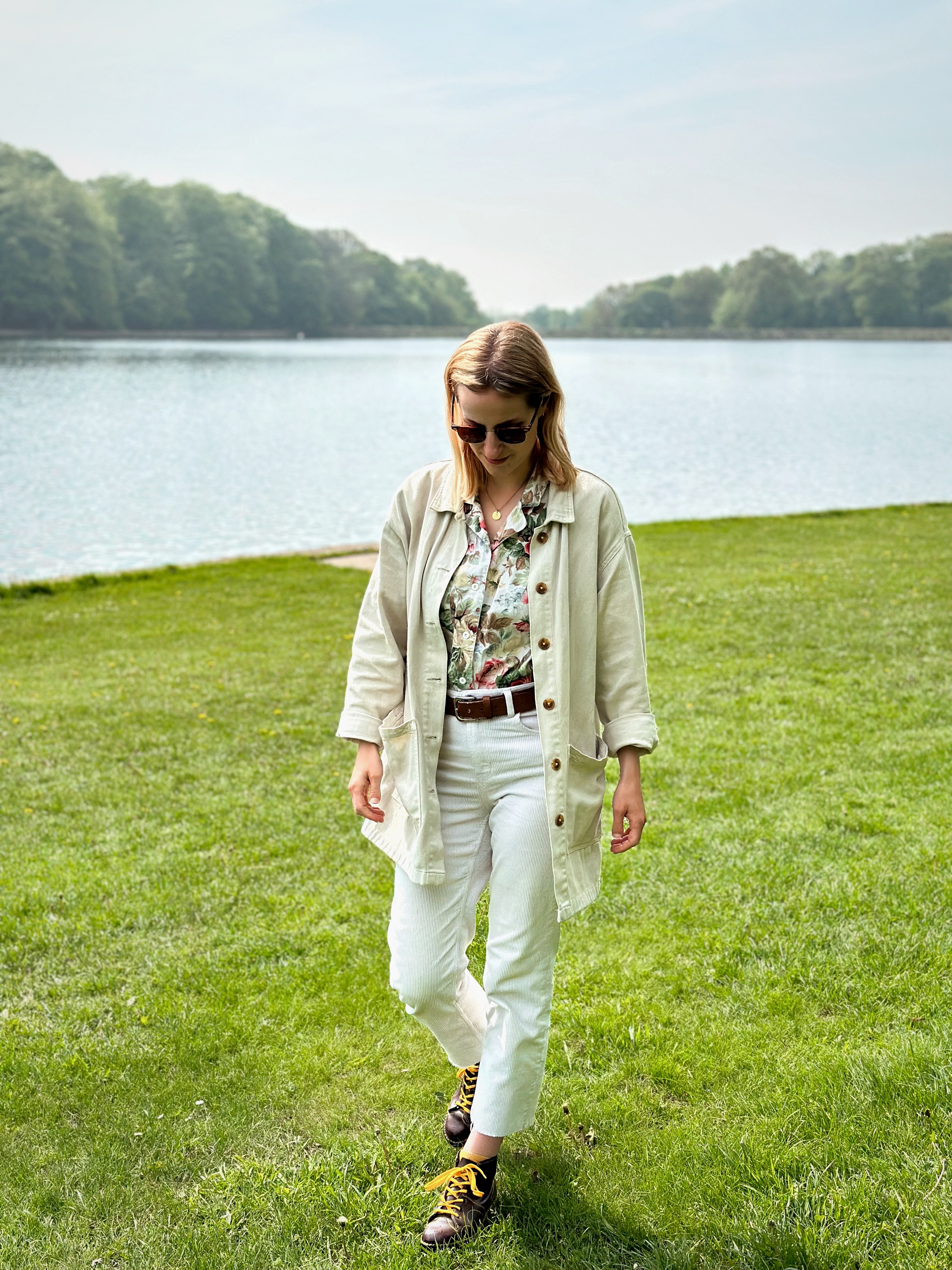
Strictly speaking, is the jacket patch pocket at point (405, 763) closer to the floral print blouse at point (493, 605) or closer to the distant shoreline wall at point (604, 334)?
the floral print blouse at point (493, 605)

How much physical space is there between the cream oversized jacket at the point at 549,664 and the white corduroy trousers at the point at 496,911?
46 millimetres

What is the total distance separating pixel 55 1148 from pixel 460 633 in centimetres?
193

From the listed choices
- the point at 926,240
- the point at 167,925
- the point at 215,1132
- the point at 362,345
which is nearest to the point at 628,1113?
the point at 215,1132

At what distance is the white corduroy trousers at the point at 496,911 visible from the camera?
2729mm

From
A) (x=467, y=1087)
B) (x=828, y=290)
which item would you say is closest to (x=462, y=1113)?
(x=467, y=1087)

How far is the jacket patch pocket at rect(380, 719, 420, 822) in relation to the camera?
278 centimetres

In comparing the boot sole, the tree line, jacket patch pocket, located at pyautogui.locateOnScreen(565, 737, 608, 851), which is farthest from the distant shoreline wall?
the boot sole

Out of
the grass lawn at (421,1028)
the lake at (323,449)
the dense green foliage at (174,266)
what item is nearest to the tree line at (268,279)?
the dense green foliage at (174,266)

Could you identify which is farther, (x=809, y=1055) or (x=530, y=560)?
(x=809, y=1055)

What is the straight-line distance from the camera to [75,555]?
18.9 meters

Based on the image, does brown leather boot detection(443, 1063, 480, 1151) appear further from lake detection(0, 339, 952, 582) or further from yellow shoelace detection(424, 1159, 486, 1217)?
lake detection(0, 339, 952, 582)

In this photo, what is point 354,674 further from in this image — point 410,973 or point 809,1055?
point 809,1055

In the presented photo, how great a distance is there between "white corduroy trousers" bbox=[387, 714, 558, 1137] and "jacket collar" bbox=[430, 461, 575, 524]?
48 cm

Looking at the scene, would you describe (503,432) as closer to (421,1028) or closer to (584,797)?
(584,797)
